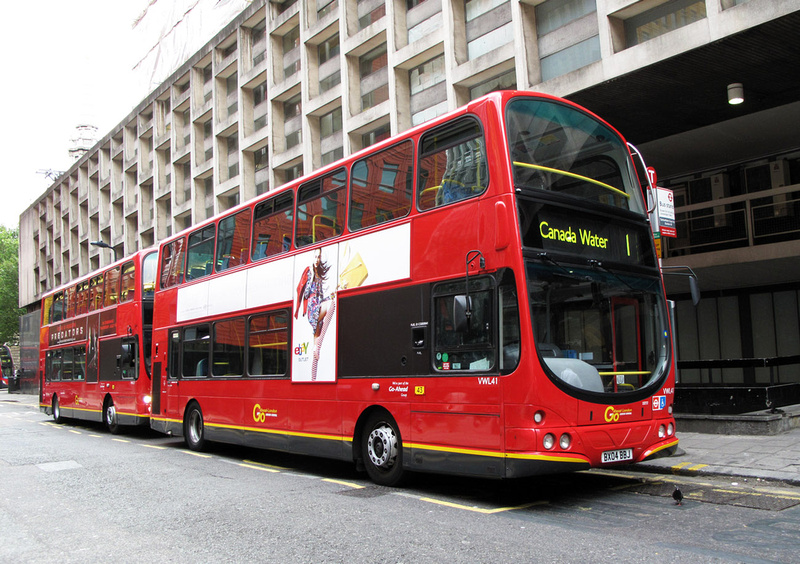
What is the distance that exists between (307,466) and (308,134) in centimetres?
1944

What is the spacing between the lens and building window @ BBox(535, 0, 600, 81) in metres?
16.5

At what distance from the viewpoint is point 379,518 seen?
6.64 meters

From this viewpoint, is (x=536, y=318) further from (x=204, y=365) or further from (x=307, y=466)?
(x=204, y=365)

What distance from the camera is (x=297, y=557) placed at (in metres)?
5.32

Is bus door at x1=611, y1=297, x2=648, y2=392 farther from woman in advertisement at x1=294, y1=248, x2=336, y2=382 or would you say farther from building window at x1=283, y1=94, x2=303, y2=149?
building window at x1=283, y1=94, x2=303, y2=149

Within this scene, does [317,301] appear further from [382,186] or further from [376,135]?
[376,135]

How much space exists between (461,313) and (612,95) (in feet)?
31.6

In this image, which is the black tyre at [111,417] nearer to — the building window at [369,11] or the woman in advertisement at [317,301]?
the woman in advertisement at [317,301]

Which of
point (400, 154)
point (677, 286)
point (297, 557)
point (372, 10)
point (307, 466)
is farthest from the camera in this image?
point (372, 10)

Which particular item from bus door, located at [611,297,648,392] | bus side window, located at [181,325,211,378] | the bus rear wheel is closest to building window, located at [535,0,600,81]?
bus door, located at [611,297,648,392]

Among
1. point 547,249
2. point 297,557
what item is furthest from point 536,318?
point 297,557

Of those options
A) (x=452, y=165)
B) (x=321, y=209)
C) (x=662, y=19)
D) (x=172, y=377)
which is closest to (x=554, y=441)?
(x=452, y=165)

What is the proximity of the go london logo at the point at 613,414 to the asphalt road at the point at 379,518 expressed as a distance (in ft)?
2.78

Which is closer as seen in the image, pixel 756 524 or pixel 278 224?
pixel 756 524
